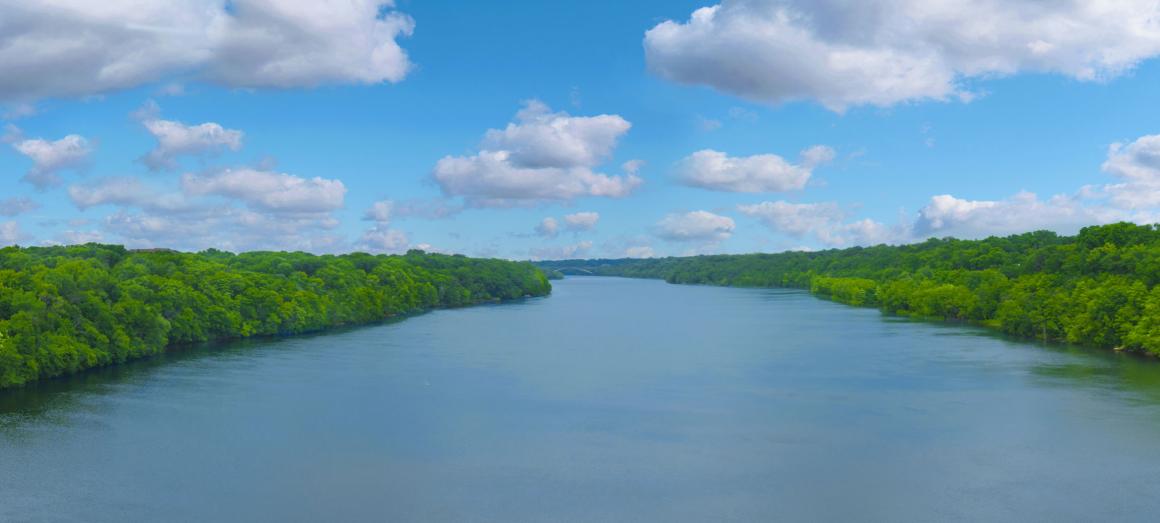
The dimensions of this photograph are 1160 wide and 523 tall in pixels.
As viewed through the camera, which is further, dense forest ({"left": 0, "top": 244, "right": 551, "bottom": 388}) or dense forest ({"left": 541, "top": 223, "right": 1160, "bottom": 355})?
dense forest ({"left": 541, "top": 223, "right": 1160, "bottom": 355})

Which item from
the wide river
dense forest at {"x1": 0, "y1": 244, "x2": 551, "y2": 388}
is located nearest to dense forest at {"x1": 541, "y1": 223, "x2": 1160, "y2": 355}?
the wide river

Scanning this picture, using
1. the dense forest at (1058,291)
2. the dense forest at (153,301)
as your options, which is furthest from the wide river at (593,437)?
the dense forest at (1058,291)

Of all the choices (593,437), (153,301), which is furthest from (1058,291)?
(153,301)

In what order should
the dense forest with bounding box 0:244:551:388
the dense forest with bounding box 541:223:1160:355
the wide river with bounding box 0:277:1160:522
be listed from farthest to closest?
the dense forest with bounding box 541:223:1160:355 → the dense forest with bounding box 0:244:551:388 → the wide river with bounding box 0:277:1160:522

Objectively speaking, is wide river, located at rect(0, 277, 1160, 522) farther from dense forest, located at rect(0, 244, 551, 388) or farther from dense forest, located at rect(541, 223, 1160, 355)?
dense forest, located at rect(541, 223, 1160, 355)

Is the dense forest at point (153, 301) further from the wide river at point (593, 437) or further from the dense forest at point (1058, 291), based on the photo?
the dense forest at point (1058, 291)

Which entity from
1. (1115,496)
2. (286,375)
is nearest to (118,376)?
(286,375)
